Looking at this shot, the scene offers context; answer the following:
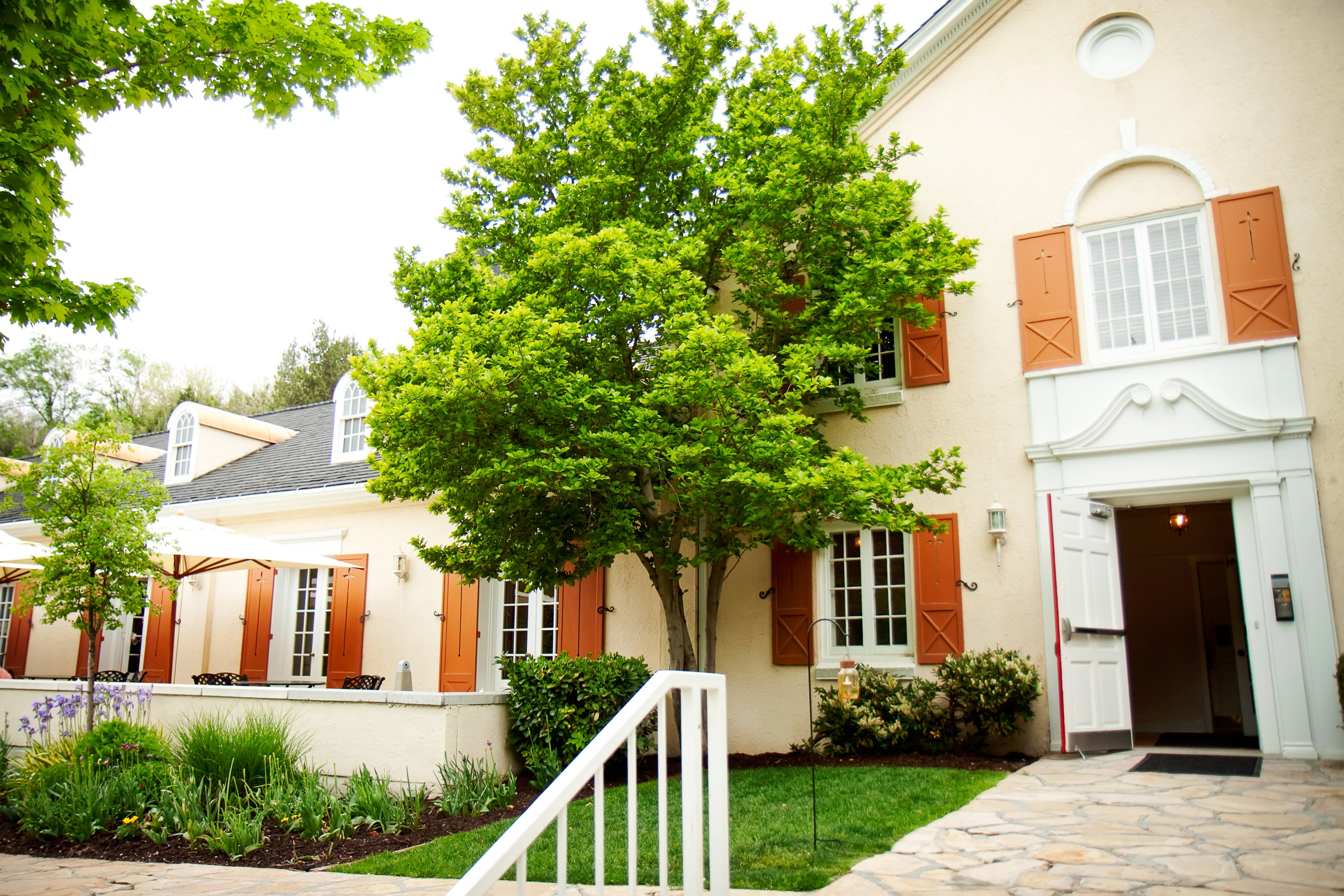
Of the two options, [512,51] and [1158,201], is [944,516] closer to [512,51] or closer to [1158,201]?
[1158,201]

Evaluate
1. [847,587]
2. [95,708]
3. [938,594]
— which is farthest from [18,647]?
[938,594]

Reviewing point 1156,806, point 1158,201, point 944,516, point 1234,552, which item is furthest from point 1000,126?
point 1156,806

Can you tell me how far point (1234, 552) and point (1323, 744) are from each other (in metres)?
4.35

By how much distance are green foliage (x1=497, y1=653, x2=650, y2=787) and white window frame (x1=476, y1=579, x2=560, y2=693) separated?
9.03ft

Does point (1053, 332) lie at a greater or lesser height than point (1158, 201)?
lesser

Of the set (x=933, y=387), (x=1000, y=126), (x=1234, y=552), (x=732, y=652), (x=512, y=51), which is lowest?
(x=732, y=652)

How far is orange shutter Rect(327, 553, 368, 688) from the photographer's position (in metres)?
12.0

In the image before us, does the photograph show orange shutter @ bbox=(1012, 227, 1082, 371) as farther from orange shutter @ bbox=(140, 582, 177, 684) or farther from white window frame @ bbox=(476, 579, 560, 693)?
orange shutter @ bbox=(140, 582, 177, 684)

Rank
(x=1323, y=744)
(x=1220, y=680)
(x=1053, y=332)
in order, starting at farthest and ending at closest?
(x=1220, y=680)
(x=1053, y=332)
(x=1323, y=744)

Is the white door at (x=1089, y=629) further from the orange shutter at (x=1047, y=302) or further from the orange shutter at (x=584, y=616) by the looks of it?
the orange shutter at (x=584, y=616)

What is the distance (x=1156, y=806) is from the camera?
18.1 ft

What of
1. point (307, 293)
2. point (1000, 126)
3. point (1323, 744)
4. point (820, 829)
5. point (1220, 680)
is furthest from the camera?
point (307, 293)

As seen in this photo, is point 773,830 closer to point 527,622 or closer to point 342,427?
point 527,622


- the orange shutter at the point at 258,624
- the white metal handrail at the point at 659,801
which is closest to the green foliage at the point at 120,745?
the orange shutter at the point at 258,624
